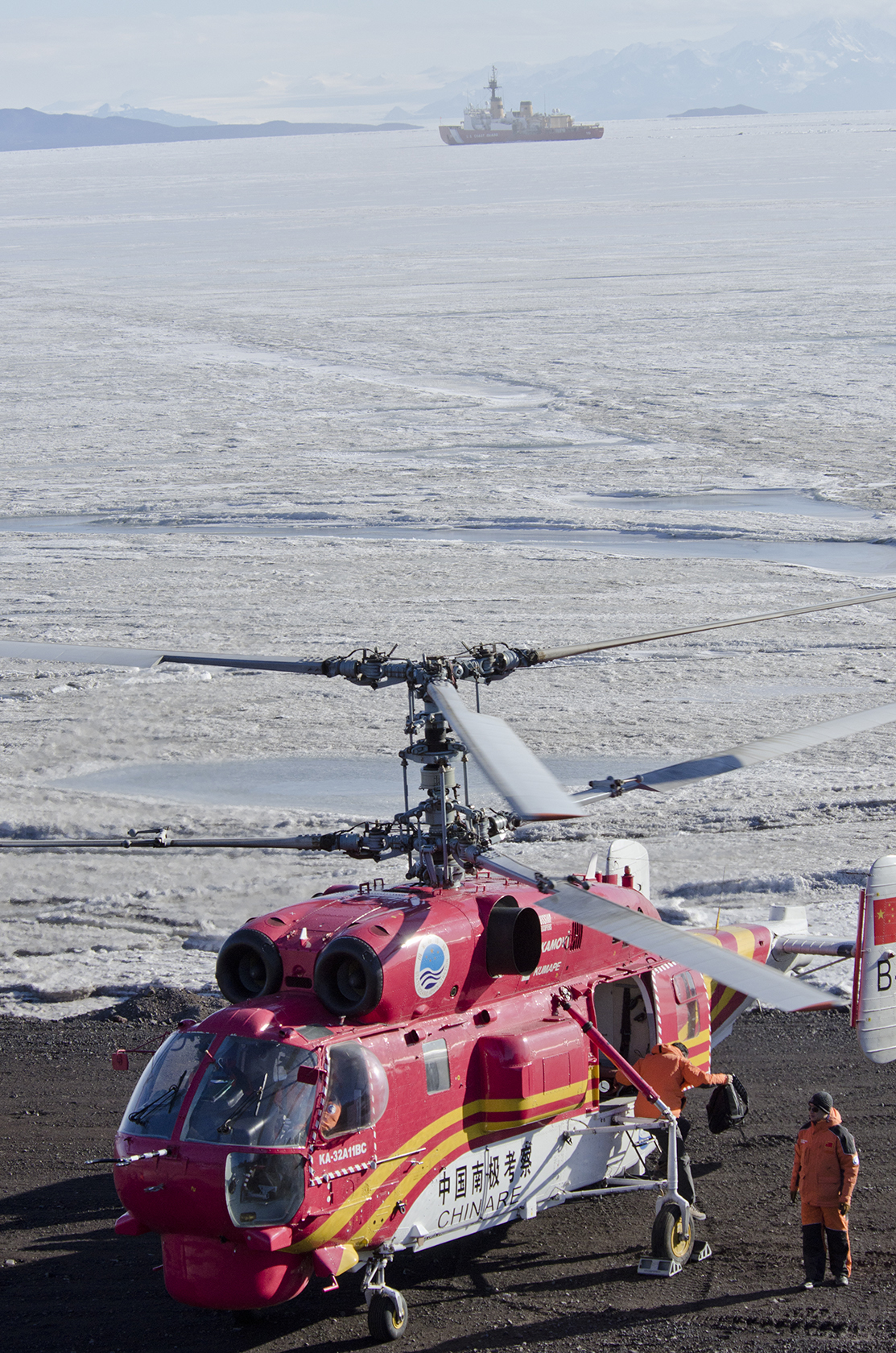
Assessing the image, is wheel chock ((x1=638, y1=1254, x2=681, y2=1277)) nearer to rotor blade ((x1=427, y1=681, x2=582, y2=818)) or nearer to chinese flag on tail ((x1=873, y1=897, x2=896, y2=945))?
chinese flag on tail ((x1=873, y1=897, x2=896, y2=945))

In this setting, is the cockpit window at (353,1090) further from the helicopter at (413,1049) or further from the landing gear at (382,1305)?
the landing gear at (382,1305)

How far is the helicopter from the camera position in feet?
22.1

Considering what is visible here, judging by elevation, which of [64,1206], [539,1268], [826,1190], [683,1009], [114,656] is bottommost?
[64,1206]

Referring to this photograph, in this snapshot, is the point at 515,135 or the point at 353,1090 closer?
the point at 353,1090

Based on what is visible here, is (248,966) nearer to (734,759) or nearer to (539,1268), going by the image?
(539,1268)

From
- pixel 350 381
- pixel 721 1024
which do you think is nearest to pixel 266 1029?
pixel 721 1024

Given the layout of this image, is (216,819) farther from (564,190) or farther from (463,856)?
(564,190)

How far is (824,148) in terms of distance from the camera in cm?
12962

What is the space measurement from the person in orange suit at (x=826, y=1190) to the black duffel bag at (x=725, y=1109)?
3.95ft

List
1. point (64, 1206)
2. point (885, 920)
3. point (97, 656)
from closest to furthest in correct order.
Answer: point (97, 656) → point (885, 920) → point (64, 1206)

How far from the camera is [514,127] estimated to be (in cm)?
15875

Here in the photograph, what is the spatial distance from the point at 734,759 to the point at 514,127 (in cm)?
16394

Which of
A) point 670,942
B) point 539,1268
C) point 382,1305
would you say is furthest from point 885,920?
point 382,1305

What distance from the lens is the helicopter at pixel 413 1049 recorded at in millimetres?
6750
